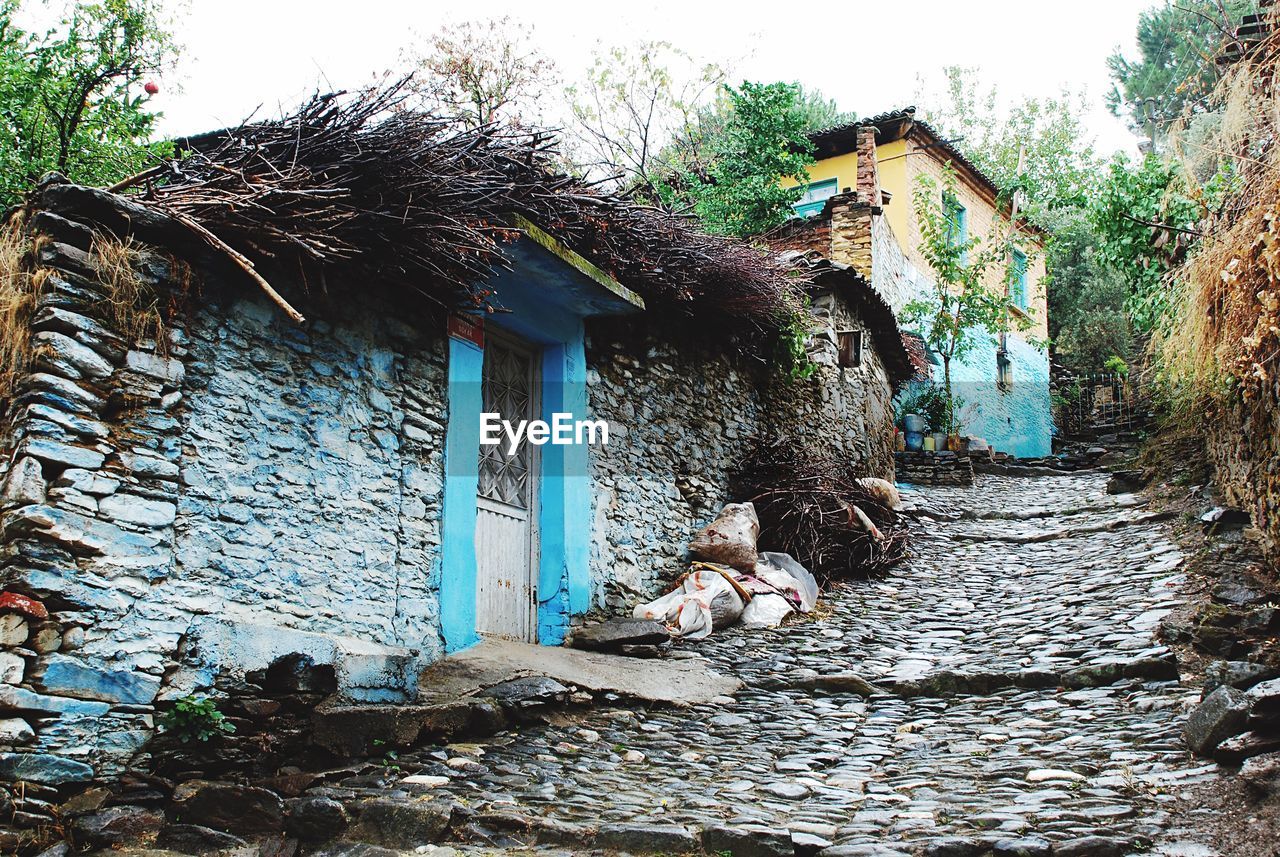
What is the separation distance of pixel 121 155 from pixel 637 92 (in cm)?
1087

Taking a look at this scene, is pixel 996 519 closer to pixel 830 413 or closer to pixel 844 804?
pixel 830 413

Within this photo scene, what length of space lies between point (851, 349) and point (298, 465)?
27.1 ft

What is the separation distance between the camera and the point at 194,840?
3.95m

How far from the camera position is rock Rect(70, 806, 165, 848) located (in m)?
3.80

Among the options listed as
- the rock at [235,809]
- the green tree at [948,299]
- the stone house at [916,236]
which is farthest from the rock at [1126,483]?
the rock at [235,809]

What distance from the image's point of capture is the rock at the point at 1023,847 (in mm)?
3219

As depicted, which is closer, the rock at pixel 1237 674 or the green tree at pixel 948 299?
the rock at pixel 1237 674

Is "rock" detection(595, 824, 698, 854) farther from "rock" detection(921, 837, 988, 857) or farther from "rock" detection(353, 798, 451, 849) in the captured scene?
"rock" detection(921, 837, 988, 857)

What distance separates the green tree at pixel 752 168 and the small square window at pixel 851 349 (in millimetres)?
3150

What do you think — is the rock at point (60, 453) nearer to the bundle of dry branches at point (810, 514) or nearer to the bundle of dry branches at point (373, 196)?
the bundle of dry branches at point (373, 196)

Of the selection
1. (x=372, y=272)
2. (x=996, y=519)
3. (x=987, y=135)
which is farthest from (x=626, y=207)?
(x=987, y=135)

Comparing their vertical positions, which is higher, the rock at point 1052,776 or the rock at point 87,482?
the rock at point 87,482

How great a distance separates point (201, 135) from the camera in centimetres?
745

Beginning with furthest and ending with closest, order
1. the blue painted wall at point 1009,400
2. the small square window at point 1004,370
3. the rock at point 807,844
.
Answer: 1. the small square window at point 1004,370
2. the blue painted wall at point 1009,400
3. the rock at point 807,844
